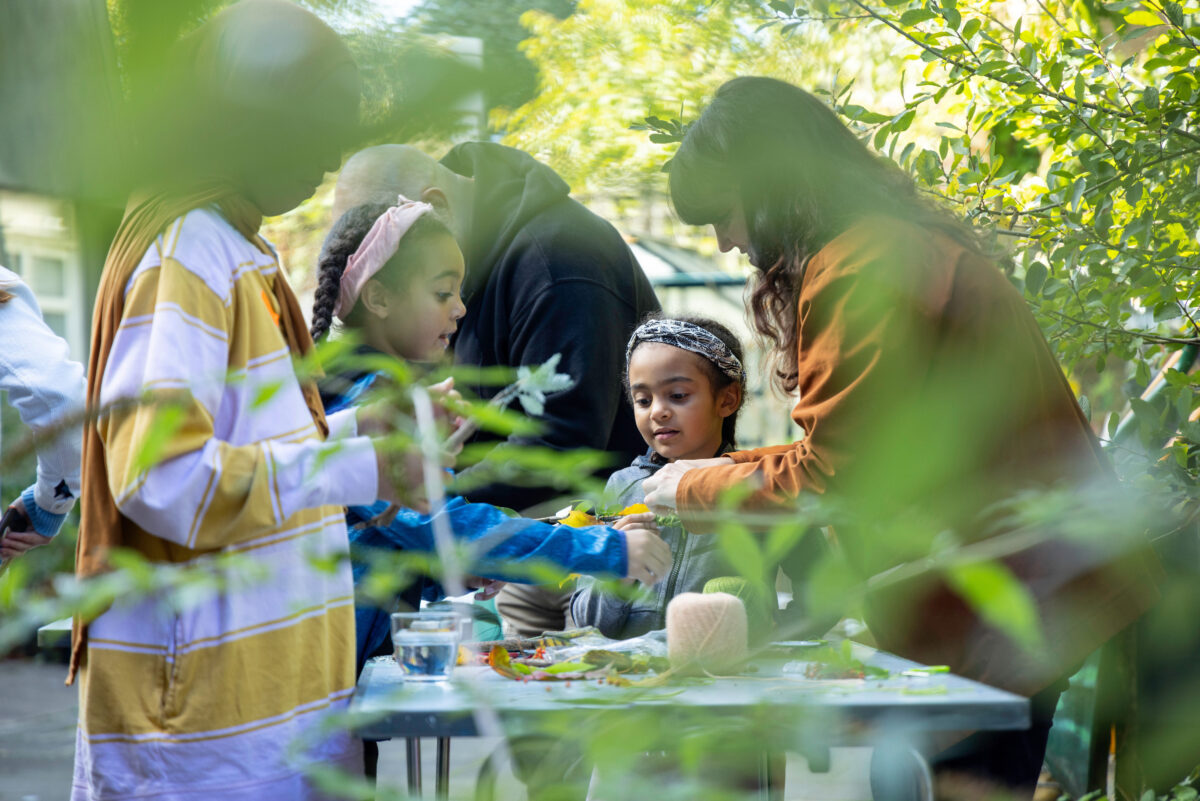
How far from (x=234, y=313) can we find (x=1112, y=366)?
111 inches

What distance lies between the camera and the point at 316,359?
669 millimetres

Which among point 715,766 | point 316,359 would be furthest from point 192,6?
point 715,766

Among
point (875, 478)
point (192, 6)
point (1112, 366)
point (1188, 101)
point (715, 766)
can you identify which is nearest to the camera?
point (192, 6)

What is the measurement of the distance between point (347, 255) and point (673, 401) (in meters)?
1.00

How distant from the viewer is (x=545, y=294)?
2.91 m

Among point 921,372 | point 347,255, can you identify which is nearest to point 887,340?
point 921,372

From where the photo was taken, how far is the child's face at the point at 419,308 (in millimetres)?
2459

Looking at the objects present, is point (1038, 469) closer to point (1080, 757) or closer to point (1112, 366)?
point (1112, 366)

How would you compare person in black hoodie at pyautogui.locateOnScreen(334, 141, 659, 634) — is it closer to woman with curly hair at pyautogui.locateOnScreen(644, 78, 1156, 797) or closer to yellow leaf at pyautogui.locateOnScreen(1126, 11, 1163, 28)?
woman with curly hair at pyautogui.locateOnScreen(644, 78, 1156, 797)

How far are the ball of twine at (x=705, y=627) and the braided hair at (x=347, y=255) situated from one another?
3.27 ft

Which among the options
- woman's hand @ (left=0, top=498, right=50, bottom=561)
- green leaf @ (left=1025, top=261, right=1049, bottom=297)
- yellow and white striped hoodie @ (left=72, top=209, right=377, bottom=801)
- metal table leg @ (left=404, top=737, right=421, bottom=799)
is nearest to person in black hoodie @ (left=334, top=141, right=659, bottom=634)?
metal table leg @ (left=404, top=737, right=421, bottom=799)

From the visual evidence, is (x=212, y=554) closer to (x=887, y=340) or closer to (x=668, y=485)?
(x=668, y=485)

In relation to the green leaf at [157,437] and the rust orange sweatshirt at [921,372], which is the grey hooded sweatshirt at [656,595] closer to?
the rust orange sweatshirt at [921,372]

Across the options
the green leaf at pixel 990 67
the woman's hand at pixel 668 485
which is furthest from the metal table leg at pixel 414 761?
the green leaf at pixel 990 67
